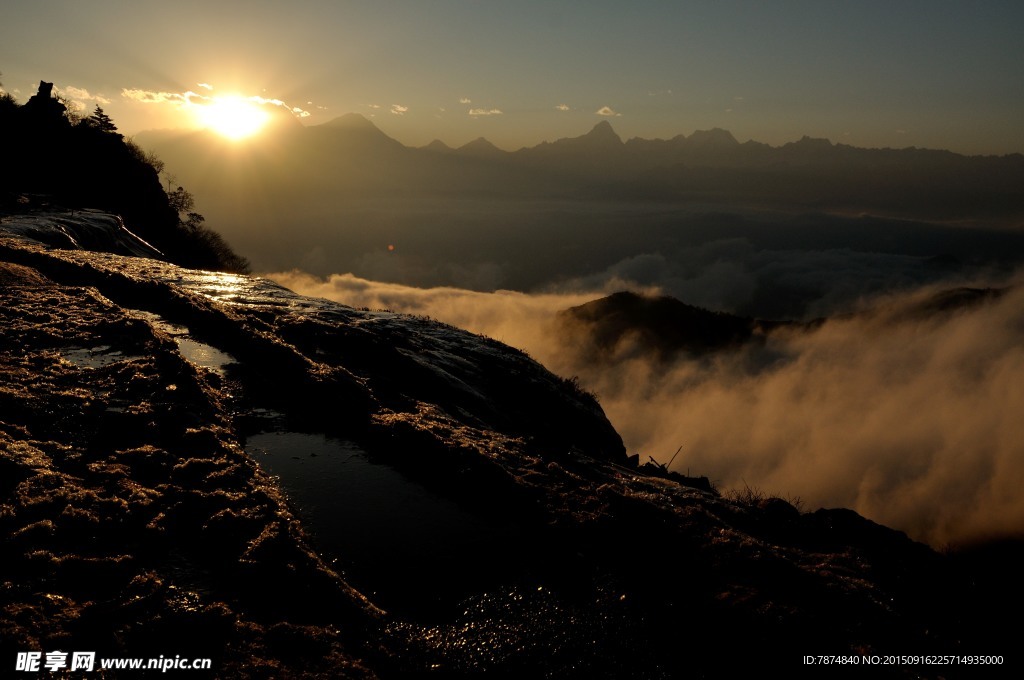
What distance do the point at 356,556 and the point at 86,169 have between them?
104255 mm

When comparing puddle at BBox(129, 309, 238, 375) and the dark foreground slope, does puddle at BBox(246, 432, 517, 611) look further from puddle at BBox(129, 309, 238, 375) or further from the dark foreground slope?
puddle at BBox(129, 309, 238, 375)

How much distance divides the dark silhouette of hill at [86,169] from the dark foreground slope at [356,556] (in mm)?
77287

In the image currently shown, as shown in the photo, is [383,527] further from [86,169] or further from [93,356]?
[86,169]

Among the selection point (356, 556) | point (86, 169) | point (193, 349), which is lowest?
point (356, 556)

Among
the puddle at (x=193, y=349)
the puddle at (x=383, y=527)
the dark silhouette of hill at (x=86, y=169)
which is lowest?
the puddle at (x=383, y=527)

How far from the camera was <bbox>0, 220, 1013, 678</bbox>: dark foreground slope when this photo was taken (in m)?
8.34

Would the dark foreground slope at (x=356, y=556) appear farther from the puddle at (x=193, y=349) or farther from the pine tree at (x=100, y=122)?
the pine tree at (x=100, y=122)

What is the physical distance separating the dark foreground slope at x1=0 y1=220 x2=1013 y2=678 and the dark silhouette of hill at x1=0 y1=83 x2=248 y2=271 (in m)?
77.3


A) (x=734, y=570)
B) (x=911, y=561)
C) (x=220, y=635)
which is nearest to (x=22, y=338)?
(x=220, y=635)

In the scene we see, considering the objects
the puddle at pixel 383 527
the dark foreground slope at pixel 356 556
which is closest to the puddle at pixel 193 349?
the dark foreground slope at pixel 356 556

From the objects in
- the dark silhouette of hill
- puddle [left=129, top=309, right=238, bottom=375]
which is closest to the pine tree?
the dark silhouette of hill

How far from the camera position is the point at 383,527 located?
11750mm

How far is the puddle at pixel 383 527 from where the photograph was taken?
10.2 meters

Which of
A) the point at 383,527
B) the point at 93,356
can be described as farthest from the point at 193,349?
the point at 383,527
